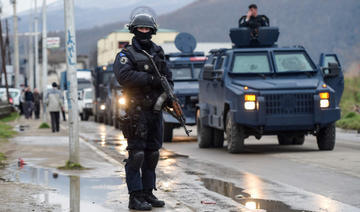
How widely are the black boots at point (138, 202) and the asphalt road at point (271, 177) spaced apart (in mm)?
490

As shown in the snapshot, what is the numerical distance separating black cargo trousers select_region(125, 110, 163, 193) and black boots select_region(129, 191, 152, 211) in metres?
0.05

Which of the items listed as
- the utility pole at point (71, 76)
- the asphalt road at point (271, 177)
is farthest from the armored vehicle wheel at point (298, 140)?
the utility pole at point (71, 76)

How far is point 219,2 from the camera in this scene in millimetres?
185250

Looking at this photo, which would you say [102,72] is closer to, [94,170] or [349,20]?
[94,170]

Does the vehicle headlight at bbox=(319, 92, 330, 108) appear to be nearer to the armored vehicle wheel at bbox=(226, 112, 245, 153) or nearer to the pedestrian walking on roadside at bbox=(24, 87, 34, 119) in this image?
the armored vehicle wheel at bbox=(226, 112, 245, 153)

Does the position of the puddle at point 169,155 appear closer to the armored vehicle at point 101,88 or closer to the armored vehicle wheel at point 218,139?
the armored vehicle wheel at point 218,139

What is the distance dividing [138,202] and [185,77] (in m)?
15.0

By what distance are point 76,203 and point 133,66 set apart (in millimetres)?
1621

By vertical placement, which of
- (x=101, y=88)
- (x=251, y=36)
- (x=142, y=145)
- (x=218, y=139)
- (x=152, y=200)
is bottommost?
(x=152, y=200)

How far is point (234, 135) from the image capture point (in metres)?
16.7

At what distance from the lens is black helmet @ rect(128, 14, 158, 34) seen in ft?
30.0

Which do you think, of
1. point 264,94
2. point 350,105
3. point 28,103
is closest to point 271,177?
point 264,94

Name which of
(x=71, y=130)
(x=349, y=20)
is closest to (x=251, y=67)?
(x=71, y=130)

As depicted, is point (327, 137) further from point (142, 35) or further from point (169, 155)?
point (142, 35)
